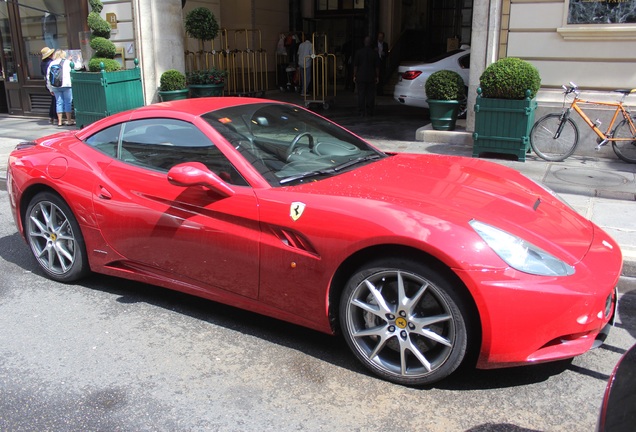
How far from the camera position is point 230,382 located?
11.1ft

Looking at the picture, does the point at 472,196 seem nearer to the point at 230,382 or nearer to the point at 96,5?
→ the point at 230,382

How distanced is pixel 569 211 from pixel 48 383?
132 inches

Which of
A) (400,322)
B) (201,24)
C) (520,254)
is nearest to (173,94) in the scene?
(201,24)

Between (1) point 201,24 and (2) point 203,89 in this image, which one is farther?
(1) point 201,24

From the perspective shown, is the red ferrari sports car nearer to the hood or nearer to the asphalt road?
the hood

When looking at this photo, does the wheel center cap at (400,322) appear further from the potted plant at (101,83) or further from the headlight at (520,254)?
the potted plant at (101,83)

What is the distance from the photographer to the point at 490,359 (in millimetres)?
3045

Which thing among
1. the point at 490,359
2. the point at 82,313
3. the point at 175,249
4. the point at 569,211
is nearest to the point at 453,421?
the point at 490,359

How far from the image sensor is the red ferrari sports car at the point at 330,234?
3014 mm

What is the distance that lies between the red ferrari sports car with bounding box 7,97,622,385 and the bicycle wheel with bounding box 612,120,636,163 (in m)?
5.33

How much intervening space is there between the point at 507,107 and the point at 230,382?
22.4 feet

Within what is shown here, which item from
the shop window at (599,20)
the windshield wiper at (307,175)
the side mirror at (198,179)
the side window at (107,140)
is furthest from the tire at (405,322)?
the shop window at (599,20)

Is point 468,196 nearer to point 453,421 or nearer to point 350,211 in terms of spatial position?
point 350,211

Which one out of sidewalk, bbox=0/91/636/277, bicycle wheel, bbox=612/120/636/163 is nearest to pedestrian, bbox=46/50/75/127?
sidewalk, bbox=0/91/636/277
